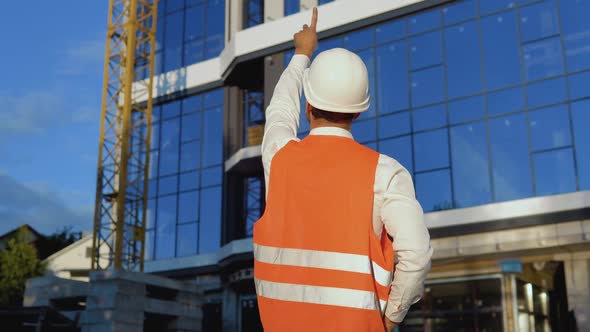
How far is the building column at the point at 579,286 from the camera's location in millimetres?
26281

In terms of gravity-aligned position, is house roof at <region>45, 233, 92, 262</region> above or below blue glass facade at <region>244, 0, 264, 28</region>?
below

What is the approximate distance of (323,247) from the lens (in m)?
2.58

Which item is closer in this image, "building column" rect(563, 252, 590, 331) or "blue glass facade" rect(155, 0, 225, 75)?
"building column" rect(563, 252, 590, 331)

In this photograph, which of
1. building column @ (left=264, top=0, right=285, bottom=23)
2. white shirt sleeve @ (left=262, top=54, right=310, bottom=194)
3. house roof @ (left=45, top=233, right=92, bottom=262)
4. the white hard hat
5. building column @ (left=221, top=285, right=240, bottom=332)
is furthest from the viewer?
house roof @ (left=45, top=233, right=92, bottom=262)

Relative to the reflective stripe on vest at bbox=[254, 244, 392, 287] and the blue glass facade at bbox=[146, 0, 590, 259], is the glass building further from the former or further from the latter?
the reflective stripe on vest at bbox=[254, 244, 392, 287]

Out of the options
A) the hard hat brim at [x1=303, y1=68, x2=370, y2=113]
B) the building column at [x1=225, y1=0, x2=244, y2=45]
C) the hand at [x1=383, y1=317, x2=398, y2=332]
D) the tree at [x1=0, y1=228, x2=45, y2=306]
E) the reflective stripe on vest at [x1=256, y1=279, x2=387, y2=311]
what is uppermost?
the building column at [x1=225, y1=0, x2=244, y2=45]

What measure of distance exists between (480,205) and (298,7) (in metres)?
12.9

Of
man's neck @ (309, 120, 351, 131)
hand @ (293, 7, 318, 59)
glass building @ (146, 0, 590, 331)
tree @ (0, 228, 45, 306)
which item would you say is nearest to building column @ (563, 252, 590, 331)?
glass building @ (146, 0, 590, 331)

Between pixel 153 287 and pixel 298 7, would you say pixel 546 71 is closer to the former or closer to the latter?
pixel 298 7

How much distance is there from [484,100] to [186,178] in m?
16.9

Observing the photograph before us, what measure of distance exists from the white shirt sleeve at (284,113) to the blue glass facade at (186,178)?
109ft

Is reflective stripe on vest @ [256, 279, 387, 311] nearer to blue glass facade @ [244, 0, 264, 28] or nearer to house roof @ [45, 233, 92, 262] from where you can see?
blue glass facade @ [244, 0, 264, 28]

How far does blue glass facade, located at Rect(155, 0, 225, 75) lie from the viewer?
39.3m

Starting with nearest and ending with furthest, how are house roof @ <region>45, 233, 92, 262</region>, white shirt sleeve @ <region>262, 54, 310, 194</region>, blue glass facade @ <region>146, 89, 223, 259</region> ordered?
1. white shirt sleeve @ <region>262, 54, 310, 194</region>
2. blue glass facade @ <region>146, 89, 223, 259</region>
3. house roof @ <region>45, 233, 92, 262</region>
